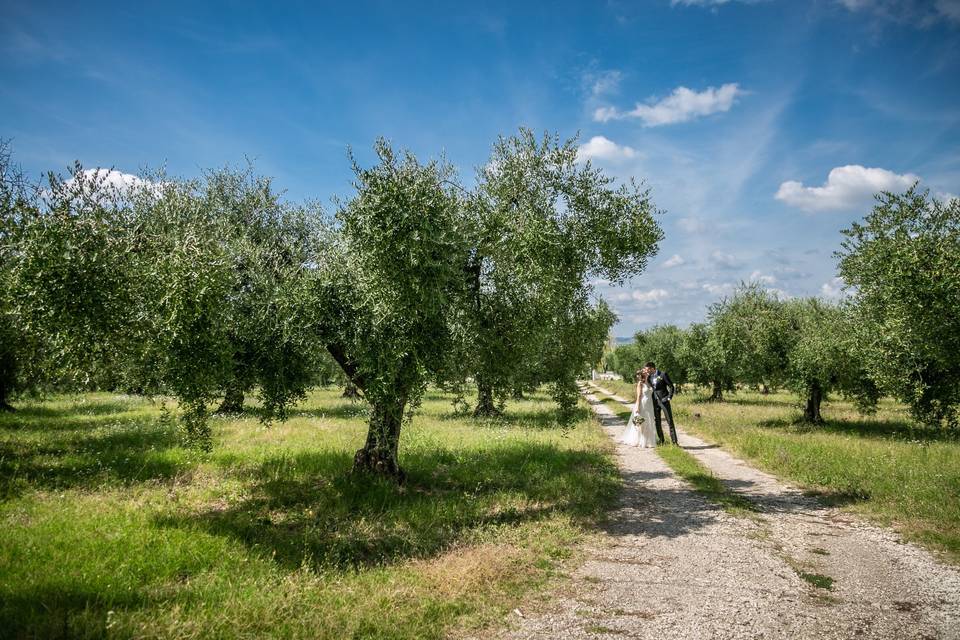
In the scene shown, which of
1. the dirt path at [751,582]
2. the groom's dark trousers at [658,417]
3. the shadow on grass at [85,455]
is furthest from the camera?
the groom's dark trousers at [658,417]

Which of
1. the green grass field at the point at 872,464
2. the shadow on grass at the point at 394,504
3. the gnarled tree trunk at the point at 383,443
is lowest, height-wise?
the shadow on grass at the point at 394,504

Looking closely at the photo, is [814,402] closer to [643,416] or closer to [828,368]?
[828,368]

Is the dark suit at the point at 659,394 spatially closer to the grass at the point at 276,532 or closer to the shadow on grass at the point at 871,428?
the grass at the point at 276,532

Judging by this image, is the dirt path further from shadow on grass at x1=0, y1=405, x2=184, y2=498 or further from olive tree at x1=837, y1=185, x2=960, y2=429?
shadow on grass at x1=0, y1=405, x2=184, y2=498

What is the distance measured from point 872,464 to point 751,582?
10731 millimetres

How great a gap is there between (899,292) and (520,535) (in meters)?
10.8

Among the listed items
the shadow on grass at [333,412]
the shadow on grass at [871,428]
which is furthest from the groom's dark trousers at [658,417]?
the shadow on grass at [333,412]

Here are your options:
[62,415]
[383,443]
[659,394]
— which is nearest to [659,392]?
[659,394]

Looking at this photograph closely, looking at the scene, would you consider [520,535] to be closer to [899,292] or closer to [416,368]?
[416,368]

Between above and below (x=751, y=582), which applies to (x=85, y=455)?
above

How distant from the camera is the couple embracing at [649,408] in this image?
68.6ft

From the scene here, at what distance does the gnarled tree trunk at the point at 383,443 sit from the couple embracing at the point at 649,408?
471 inches

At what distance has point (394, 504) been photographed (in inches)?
455

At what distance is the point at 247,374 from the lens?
11.4 m
